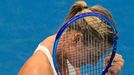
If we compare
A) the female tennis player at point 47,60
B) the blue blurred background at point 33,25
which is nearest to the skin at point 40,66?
the female tennis player at point 47,60

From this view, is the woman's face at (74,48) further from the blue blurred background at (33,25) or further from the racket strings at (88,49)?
the blue blurred background at (33,25)

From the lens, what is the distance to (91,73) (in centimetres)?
196

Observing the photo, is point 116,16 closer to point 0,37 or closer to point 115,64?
point 0,37

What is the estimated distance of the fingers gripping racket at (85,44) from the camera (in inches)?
74.3

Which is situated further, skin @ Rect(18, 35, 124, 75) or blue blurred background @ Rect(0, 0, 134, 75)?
blue blurred background @ Rect(0, 0, 134, 75)

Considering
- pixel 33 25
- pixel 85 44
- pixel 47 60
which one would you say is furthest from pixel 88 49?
pixel 33 25

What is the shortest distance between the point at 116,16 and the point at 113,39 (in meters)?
2.35

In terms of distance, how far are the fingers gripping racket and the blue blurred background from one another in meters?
1.88

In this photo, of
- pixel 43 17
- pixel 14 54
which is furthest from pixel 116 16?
pixel 14 54

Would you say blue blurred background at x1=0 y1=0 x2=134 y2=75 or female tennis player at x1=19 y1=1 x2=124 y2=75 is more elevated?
blue blurred background at x1=0 y1=0 x2=134 y2=75

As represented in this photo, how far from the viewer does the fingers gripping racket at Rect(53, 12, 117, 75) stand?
1.89 m

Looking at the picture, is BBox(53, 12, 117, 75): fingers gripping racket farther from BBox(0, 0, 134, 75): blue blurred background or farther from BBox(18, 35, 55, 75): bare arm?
BBox(0, 0, 134, 75): blue blurred background

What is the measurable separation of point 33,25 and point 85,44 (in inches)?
89.2

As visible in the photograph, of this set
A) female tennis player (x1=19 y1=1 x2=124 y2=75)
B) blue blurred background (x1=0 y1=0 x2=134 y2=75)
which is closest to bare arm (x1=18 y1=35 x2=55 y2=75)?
female tennis player (x1=19 y1=1 x2=124 y2=75)
